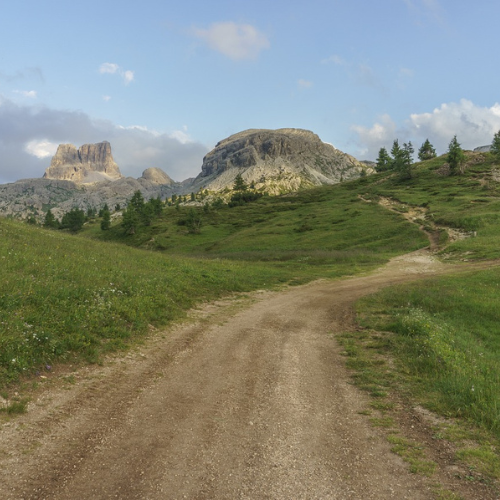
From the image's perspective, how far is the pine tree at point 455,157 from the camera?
378 ft

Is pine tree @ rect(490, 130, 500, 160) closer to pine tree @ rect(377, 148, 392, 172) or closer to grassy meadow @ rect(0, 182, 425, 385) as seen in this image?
pine tree @ rect(377, 148, 392, 172)

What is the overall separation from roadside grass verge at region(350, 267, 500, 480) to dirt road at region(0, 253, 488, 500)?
147cm

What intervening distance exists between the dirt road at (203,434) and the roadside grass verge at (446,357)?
1.47 m

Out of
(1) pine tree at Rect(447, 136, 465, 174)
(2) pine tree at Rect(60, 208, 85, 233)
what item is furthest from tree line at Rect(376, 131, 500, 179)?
(2) pine tree at Rect(60, 208, 85, 233)

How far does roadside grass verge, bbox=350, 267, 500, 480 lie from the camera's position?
7414mm

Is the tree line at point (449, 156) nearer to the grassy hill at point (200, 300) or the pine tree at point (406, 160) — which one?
the pine tree at point (406, 160)

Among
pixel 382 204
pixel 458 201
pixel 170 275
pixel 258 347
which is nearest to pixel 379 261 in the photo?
pixel 170 275

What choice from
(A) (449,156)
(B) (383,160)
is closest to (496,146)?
(A) (449,156)

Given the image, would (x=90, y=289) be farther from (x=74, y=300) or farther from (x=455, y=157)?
(x=455, y=157)

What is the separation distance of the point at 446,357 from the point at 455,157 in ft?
430

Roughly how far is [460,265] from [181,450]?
4142 cm

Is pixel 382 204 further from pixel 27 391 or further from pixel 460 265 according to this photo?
pixel 27 391

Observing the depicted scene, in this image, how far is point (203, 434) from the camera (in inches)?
280

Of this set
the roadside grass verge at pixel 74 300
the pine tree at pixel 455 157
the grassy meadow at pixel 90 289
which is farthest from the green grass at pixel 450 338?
the pine tree at pixel 455 157
